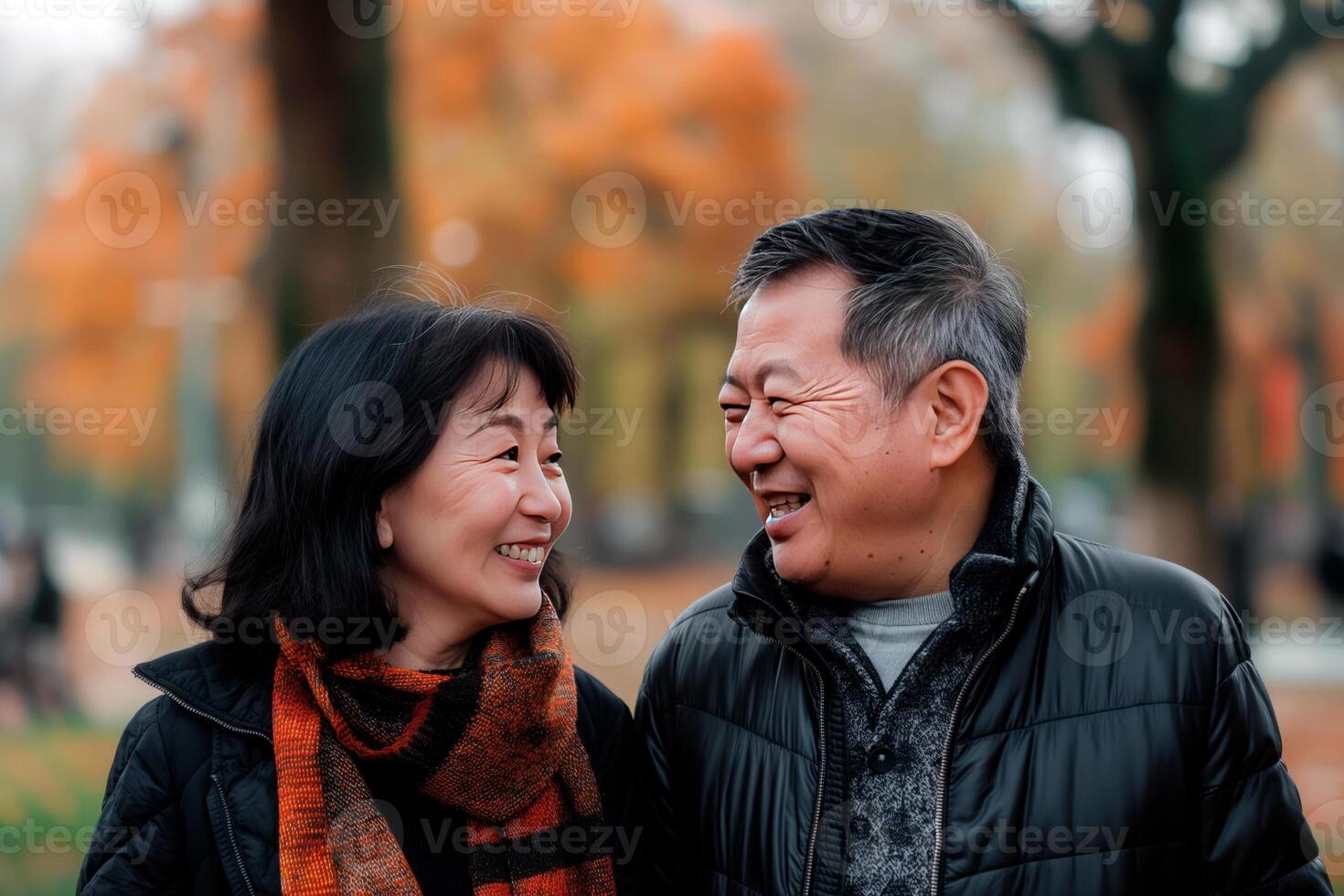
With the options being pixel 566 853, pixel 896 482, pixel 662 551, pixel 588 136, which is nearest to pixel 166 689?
pixel 566 853

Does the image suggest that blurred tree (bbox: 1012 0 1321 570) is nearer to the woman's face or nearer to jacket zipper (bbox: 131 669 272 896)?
the woman's face

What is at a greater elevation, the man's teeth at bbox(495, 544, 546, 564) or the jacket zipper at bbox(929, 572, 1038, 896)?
the man's teeth at bbox(495, 544, 546, 564)

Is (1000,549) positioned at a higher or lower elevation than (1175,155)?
lower

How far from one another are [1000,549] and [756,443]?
1.90ft

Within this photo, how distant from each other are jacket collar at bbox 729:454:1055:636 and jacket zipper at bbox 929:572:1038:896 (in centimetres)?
7

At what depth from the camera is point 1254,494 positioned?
25.5 m

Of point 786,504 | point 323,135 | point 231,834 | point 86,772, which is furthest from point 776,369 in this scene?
point 86,772

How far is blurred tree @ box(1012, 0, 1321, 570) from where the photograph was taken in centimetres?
852

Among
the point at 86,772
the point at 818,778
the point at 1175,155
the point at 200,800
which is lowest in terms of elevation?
the point at 86,772

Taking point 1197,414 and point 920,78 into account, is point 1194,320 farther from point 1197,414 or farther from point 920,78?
point 920,78

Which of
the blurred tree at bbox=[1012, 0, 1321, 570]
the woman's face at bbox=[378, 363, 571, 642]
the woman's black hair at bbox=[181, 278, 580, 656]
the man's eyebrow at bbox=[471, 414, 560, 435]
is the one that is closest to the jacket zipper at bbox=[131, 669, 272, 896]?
the woman's black hair at bbox=[181, 278, 580, 656]

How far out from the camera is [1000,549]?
293 cm

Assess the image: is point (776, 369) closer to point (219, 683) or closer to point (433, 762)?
point (433, 762)

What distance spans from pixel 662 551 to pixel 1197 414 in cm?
2325
